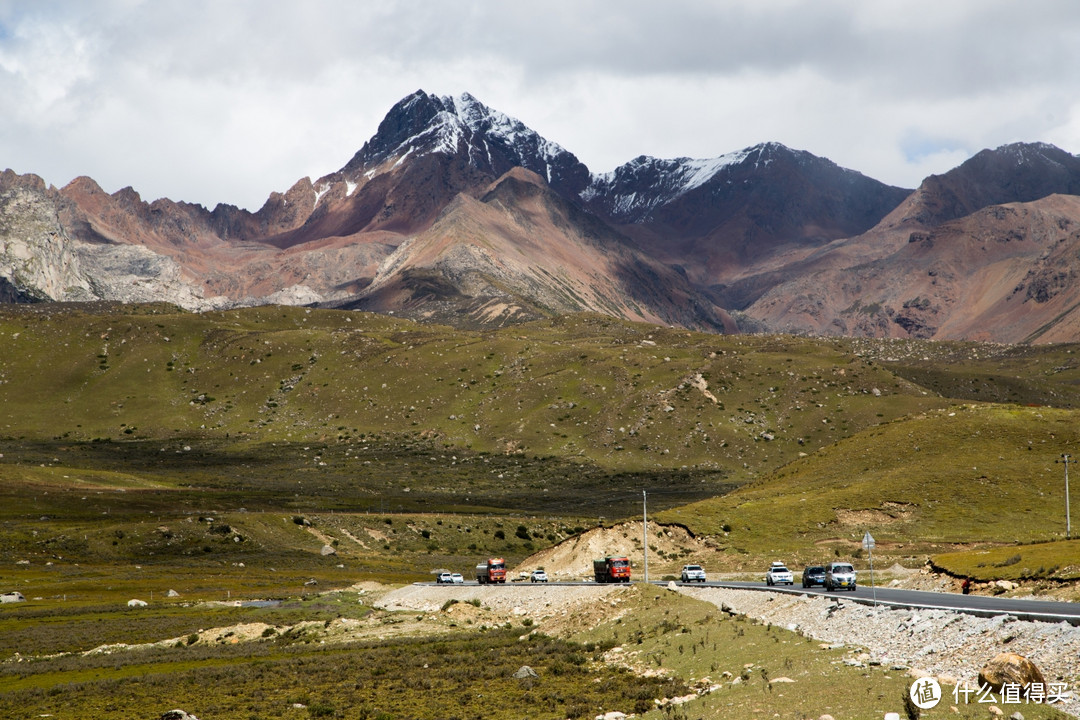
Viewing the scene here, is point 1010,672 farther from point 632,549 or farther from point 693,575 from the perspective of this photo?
point 632,549

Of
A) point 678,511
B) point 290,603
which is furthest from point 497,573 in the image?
point 678,511

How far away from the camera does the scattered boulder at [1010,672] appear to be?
2962 cm

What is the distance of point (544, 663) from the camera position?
170 ft

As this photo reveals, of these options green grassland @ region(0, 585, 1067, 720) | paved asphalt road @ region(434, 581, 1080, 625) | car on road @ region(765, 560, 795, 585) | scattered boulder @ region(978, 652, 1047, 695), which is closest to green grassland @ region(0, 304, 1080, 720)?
green grassland @ region(0, 585, 1067, 720)

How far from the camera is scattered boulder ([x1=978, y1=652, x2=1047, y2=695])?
2962 centimetres

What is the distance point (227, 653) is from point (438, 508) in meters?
97.4
